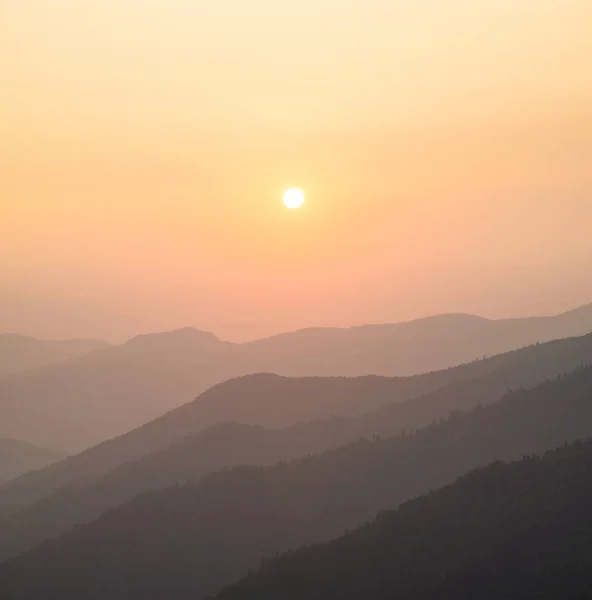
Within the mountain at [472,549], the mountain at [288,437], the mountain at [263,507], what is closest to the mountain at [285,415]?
the mountain at [288,437]

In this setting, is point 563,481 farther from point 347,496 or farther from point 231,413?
point 231,413

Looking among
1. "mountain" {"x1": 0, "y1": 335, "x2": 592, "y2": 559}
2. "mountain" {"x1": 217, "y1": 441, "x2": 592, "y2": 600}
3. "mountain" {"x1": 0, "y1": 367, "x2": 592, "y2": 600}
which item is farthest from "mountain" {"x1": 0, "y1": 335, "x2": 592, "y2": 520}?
"mountain" {"x1": 217, "y1": 441, "x2": 592, "y2": 600}

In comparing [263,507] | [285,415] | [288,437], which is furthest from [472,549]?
[285,415]

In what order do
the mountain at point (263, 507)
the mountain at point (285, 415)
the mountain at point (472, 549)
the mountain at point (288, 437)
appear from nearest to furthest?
1. the mountain at point (472, 549)
2. the mountain at point (263, 507)
3. the mountain at point (288, 437)
4. the mountain at point (285, 415)

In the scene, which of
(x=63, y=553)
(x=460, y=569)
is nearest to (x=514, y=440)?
(x=460, y=569)

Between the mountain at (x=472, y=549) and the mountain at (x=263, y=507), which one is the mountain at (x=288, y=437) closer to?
the mountain at (x=263, y=507)

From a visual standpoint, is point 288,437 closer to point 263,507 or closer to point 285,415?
point 285,415
